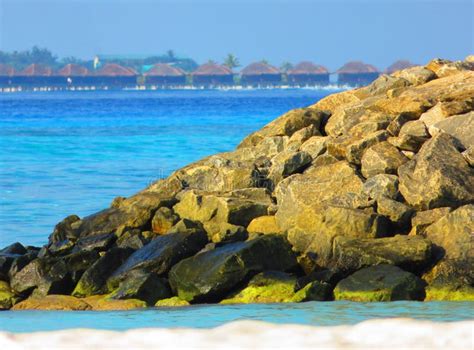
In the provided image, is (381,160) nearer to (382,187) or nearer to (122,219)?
(382,187)

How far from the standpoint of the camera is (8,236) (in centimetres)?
1508

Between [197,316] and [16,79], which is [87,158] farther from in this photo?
[16,79]

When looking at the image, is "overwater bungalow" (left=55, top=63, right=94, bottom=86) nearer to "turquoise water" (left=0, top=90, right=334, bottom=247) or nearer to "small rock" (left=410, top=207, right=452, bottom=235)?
"turquoise water" (left=0, top=90, right=334, bottom=247)

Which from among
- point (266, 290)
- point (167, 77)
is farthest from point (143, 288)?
point (167, 77)

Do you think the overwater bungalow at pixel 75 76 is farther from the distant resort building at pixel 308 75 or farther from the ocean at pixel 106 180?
the ocean at pixel 106 180

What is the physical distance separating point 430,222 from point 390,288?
4.00 feet

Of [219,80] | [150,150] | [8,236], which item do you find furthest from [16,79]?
[8,236]

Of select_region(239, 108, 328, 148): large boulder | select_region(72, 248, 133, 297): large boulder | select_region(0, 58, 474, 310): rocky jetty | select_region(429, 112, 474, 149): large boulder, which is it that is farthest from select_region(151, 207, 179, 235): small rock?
select_region(429, 112, 474, 149): large boulder

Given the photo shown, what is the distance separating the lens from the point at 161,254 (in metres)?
9.95

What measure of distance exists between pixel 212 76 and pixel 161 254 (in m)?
177

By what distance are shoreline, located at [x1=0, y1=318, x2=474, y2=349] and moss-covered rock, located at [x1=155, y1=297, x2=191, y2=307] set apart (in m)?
6.19

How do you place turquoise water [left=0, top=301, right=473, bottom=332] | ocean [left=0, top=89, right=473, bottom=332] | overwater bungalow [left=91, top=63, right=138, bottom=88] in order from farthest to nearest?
overwater bungalow [left=91, top=63, right=138, bottom=88] < ocean [left=0, top=89, right=473, bottom=332] < turquoise water [left=0, top=301, right=473, bottom=332]

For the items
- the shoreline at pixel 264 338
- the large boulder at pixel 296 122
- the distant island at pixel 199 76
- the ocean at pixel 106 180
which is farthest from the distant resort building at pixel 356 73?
the shoreline at pixel 264 338

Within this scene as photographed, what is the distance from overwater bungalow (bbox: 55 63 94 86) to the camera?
6796 inches
